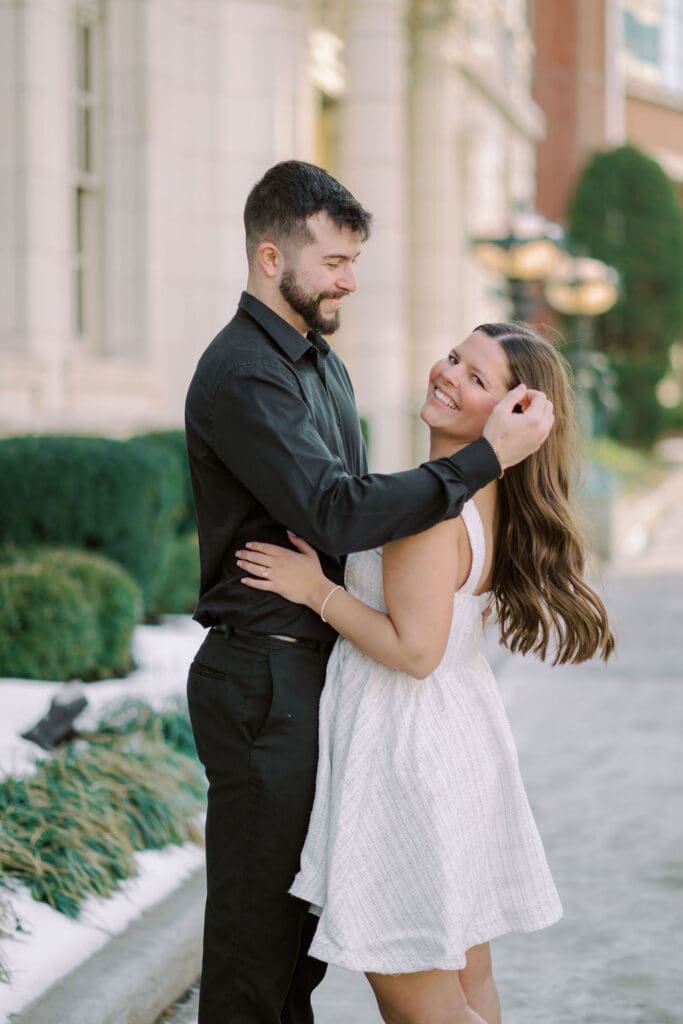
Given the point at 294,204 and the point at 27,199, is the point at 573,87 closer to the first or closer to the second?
the point at 27,199

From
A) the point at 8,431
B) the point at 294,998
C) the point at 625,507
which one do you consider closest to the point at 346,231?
the point at 294,998

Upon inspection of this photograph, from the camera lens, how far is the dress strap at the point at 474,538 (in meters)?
2.92

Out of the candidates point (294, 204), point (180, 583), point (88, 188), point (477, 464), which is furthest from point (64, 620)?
point (88, 188)

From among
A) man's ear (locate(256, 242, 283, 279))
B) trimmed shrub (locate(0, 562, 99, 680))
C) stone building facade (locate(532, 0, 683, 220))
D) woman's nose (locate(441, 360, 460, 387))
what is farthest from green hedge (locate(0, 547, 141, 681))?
stone building facade (locate(532, 0, 683, 220))

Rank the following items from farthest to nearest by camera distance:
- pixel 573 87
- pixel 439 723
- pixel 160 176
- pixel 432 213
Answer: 1. pixel 573 87
2. pixel 432 213
3. pixel 160 176
4. pixel 439 723

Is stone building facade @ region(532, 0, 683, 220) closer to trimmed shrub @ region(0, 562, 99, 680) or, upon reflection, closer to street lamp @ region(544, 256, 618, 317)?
street lamp @ region(544, 256, 618, 317)

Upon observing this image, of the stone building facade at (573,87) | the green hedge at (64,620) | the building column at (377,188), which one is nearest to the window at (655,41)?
the stone building facade at (573,87)

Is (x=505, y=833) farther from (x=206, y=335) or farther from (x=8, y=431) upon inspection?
(x=206, y=335)

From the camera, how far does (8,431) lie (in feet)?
30.6

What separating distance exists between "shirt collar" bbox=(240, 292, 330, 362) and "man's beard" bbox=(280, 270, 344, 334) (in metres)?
0.04

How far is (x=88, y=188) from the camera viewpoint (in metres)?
11.1

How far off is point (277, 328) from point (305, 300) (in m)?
0.08

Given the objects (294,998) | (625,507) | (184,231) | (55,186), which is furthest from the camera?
(625,507)

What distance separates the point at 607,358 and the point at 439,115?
15.0 meters
